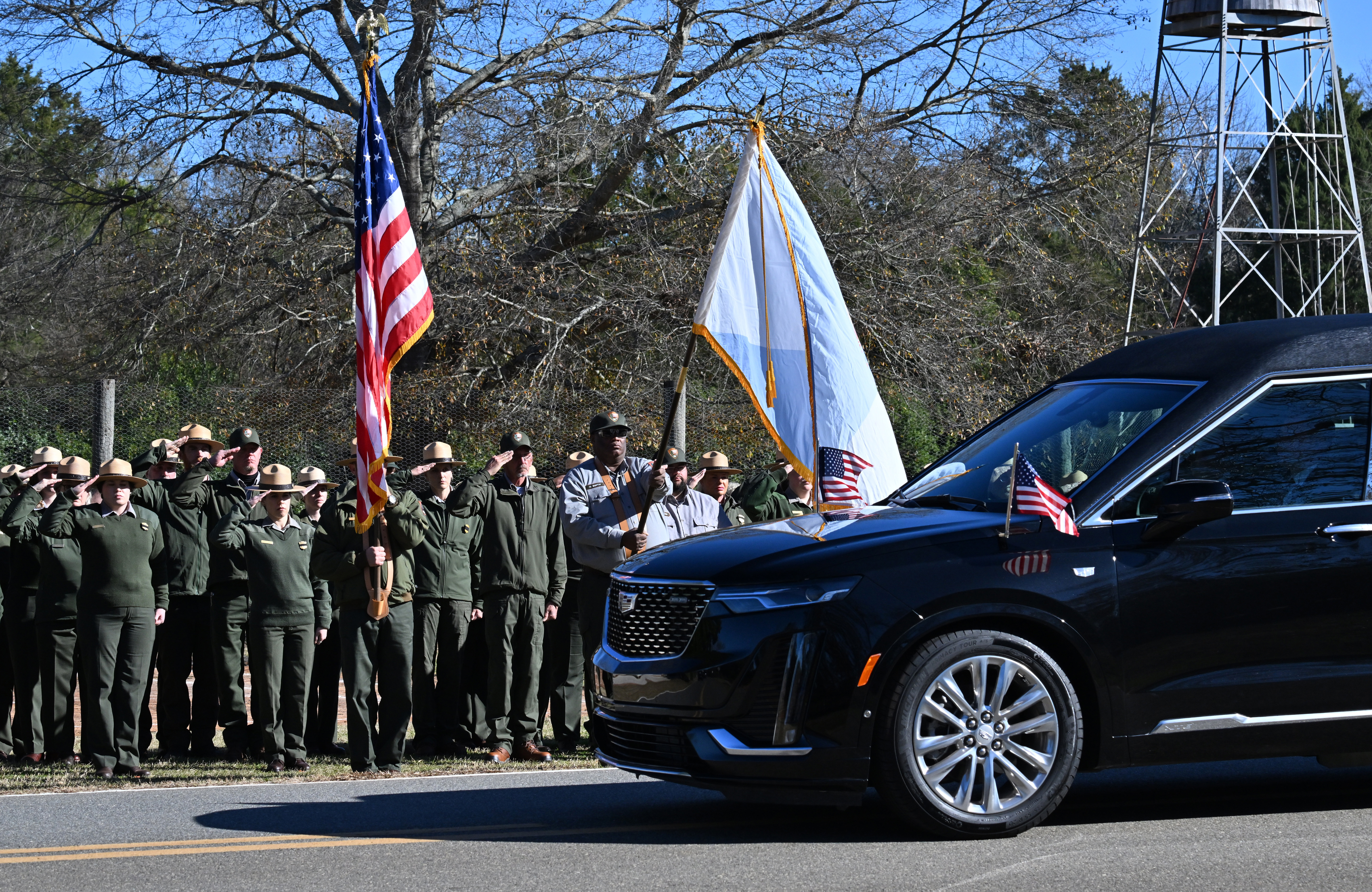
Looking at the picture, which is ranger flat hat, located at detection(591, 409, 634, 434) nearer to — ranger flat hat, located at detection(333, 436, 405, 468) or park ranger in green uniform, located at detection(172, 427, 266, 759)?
ranger flat hat, located at detection(333, 436, 405, 468)

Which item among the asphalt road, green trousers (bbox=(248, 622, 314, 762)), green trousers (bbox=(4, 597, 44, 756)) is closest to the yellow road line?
the asphalt road

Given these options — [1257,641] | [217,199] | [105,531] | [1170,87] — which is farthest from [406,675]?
[1170,87]

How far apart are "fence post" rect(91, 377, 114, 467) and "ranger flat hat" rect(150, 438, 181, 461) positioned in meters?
0.95

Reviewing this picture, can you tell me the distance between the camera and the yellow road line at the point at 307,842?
6.56m

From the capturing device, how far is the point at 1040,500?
21.0 ft

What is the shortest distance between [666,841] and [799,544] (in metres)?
1.35

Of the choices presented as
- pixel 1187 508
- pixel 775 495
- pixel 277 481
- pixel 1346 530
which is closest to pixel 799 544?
pixel 1187 508

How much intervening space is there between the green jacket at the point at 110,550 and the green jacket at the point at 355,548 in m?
1.04

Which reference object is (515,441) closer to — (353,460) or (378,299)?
(353,460)

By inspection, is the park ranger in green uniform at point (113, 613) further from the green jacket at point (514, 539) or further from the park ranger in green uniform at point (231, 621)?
the green jacket at point (514, 539)

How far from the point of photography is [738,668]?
6270mm

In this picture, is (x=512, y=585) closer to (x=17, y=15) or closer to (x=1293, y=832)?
(x=1293, y=832)

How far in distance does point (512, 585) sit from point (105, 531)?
2.70m

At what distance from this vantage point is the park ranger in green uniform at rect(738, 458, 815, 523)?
12516mm
